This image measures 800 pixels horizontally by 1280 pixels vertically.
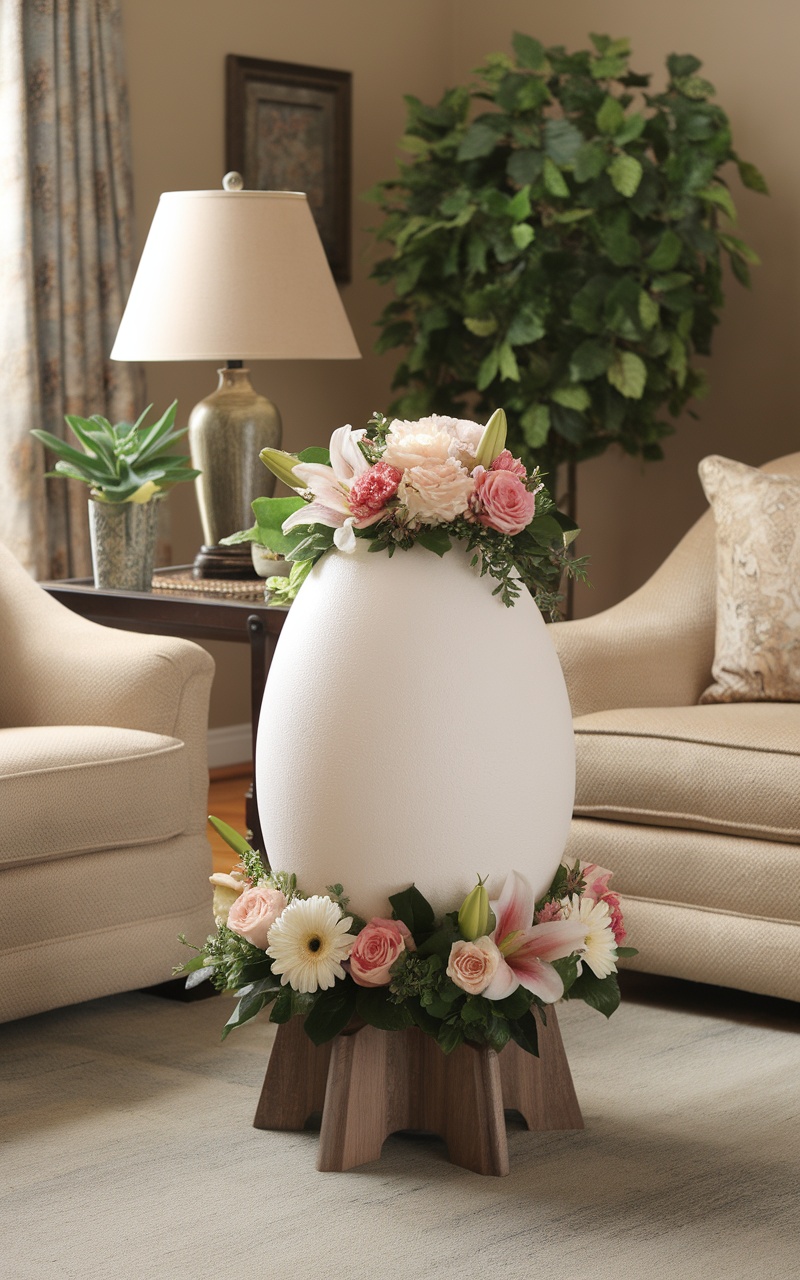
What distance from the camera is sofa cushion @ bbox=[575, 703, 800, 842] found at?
2551 mm

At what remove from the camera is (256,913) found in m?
2.01

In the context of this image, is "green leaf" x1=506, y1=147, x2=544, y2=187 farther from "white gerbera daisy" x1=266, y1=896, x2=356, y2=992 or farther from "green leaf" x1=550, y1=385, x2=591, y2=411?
"white gerbera daisy" x1=266, y1=896, x2=356, y2=992

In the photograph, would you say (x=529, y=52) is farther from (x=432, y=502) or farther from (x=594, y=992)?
(x=594, y=992)

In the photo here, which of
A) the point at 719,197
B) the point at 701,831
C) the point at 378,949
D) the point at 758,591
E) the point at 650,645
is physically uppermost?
the point at 719,197

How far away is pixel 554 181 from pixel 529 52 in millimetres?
385

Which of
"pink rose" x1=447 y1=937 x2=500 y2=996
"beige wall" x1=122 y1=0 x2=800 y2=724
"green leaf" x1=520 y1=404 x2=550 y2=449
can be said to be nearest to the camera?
"pink rose" x1=447 y1=937 x2=500 y2=996

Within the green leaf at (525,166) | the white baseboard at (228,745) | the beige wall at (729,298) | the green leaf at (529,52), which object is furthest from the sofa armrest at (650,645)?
the white baseboard at (228,745)

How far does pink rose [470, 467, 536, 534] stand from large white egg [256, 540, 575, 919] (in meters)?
0.07

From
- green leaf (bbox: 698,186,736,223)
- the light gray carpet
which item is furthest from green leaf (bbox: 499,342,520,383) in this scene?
the light gray carpet

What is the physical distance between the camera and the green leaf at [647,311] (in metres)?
3.98

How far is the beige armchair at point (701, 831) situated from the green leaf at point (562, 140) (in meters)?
1.72

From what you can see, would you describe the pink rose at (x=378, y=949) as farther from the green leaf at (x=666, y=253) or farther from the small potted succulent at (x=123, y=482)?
the green leaf at (x=666, y=253)

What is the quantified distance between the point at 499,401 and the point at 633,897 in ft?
6.25

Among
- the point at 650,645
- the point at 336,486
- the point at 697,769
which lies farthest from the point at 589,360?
the point at 336,486
